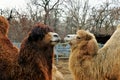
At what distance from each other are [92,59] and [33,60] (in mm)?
2364

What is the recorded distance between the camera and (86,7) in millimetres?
32000

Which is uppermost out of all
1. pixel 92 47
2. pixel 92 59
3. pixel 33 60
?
pixel 33 60

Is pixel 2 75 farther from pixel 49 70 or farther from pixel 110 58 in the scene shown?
pixel 110 58

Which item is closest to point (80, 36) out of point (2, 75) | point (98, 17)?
point (2, 75)

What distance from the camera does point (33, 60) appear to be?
154 inches

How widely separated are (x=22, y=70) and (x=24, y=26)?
20151 millimetres

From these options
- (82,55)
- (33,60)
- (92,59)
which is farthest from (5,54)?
(92,59)

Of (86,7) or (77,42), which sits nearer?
(77,42)

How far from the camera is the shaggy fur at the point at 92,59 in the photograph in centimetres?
593

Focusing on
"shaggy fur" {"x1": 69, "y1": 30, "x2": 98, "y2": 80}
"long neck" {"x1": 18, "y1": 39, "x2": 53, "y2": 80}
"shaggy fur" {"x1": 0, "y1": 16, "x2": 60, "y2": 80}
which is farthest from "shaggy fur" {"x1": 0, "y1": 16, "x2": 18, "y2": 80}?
"shaggy fur" {"x1": 69, "y1": 30, "x2": 98, "y2": 80}

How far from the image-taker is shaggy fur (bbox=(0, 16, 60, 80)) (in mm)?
3848

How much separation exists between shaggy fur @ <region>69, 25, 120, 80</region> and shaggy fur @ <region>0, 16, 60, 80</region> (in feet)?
6.74

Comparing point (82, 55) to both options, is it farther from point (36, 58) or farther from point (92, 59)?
point (36, 58)

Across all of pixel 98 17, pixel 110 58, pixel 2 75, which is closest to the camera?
pixel 2 75
